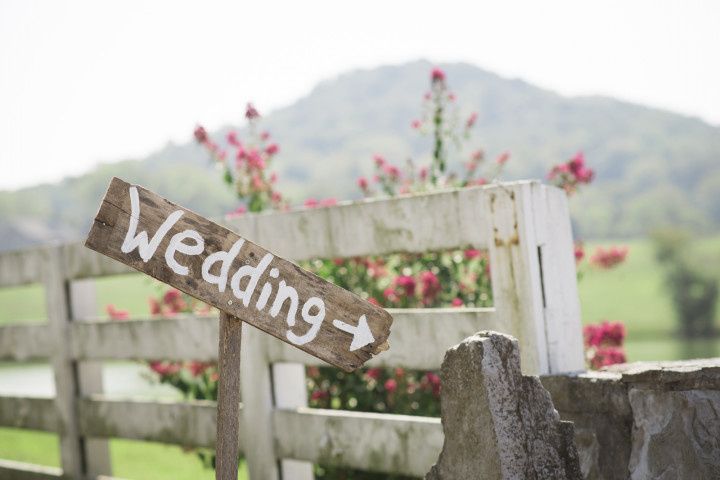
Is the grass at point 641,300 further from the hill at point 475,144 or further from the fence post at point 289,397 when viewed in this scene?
the fence post at point 289,397

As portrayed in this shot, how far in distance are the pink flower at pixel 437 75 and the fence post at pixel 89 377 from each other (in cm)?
239

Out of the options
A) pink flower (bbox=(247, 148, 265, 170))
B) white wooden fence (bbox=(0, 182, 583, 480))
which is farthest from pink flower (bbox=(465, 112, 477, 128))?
white wooden fence (bbox=(0, 182, 583, 480))

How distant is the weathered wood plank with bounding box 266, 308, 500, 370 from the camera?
342cm

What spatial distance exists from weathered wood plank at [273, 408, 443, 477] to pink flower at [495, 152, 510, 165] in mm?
2367

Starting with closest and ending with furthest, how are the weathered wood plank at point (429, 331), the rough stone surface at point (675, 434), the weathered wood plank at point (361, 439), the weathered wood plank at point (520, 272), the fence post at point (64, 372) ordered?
the rough stone surface at point (675, 434) → the weathered wood plank at point (520, 272) → the weathered wood plank at point (429, 331) → the weathered wood plank at point (361, 439) → the fence post at point (64, 372)

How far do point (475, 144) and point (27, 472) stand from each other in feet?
370

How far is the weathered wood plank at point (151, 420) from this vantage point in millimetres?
4555

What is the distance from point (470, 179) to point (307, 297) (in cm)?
331

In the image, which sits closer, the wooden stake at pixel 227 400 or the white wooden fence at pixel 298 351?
the wooden stake at pixel 227 400

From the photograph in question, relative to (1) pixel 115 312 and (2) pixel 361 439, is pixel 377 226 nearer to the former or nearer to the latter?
(2) pixel 361 439

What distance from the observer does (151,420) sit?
15.8ft

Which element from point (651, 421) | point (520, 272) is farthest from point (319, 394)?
point (651, 421)

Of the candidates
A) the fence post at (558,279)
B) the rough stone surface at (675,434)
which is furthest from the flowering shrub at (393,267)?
the rough stone surface at (675,434)

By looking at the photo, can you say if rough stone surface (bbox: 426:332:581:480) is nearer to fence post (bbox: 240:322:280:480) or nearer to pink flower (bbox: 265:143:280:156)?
fence post (bbox: 240:322:280:480)
